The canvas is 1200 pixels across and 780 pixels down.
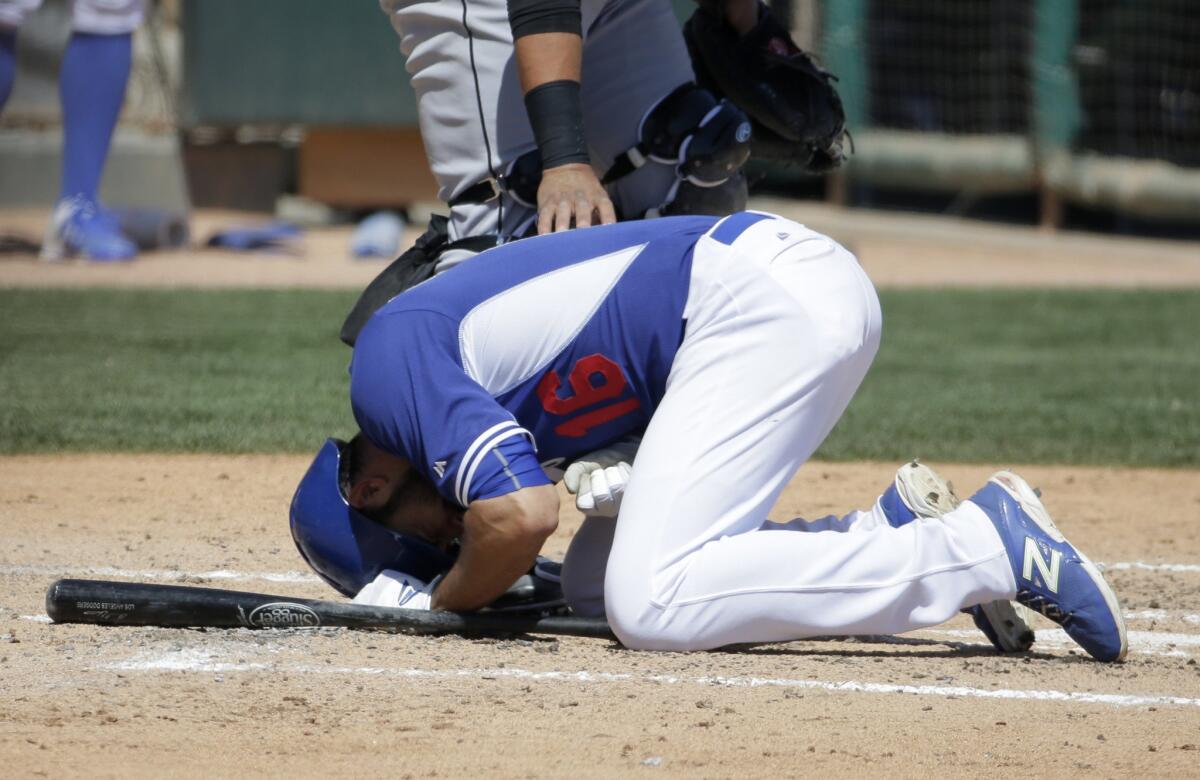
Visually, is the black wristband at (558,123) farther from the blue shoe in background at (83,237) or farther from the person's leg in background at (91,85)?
the blue shoe in background at (83,237)

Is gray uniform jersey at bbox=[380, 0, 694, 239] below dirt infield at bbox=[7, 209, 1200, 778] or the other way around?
the other way around

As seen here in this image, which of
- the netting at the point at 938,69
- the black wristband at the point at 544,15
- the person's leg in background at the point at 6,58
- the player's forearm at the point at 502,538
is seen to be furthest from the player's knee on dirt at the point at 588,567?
the netting at the point at 938,69

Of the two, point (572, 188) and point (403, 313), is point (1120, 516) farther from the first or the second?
point (403, 313)

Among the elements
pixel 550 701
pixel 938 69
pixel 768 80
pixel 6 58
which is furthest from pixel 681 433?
pixel 938 69

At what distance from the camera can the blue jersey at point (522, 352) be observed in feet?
10.2

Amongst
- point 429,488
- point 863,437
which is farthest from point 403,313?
point 863,437

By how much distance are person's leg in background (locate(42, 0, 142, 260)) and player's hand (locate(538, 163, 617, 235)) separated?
21.7 feet

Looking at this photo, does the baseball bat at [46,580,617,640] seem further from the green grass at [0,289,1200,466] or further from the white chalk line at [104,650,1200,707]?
the green grass at [0,289,1200,466]

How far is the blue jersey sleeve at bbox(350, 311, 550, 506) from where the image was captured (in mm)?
3084

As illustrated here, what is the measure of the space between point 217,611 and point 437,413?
0.69 meters

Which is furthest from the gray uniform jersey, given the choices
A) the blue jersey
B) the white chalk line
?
the white chalk line

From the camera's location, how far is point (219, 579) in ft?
13.0

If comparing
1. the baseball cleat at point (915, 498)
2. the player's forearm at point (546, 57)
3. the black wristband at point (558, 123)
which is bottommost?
the baseball cleat at point (915, 498)

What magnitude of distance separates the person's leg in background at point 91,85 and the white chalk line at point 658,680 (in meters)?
7.01
